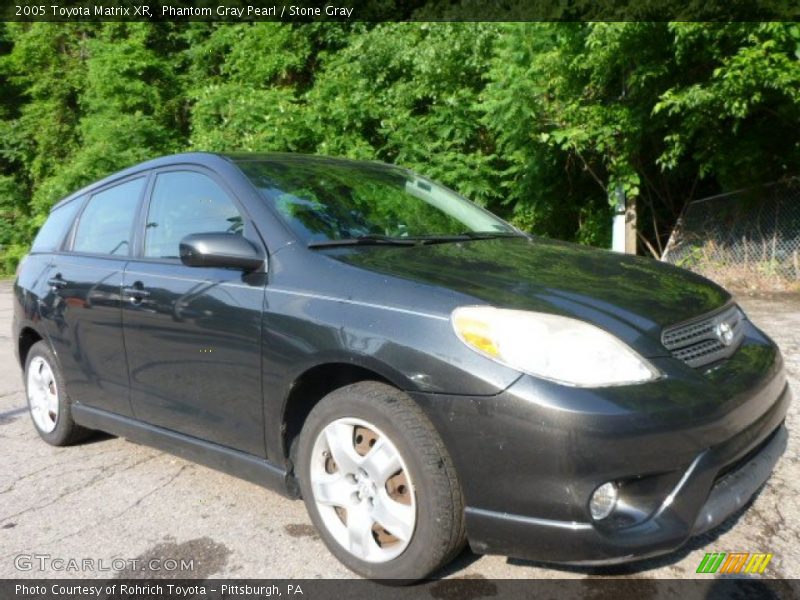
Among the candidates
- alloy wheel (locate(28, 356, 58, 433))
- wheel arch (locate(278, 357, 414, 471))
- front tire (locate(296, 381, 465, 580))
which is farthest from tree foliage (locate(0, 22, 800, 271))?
alloy wheel (locate(28, 356, 58, 433))

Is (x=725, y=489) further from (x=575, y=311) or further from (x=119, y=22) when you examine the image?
(x=119, y=22)

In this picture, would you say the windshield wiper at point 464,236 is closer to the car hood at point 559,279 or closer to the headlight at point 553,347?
the car hood at point 559,279

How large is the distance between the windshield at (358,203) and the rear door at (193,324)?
0.21m

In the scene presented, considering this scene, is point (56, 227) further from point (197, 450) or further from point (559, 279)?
point (559, 279)

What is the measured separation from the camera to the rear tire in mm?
4145

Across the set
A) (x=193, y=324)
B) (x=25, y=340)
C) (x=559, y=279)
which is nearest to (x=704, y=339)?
(x=559, y=279)

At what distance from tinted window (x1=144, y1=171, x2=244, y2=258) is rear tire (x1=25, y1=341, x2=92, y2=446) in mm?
1236

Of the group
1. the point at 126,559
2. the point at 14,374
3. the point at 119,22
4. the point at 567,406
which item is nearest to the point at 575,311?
the point at 567,406

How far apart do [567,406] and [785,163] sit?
26.2 ft

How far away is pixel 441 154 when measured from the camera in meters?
10.2

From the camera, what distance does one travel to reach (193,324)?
3.04m

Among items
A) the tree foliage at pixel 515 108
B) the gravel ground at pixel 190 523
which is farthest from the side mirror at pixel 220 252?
the tree foliage at pixel 515 108

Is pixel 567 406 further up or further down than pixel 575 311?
further down

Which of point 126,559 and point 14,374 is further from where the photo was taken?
point 14,374
